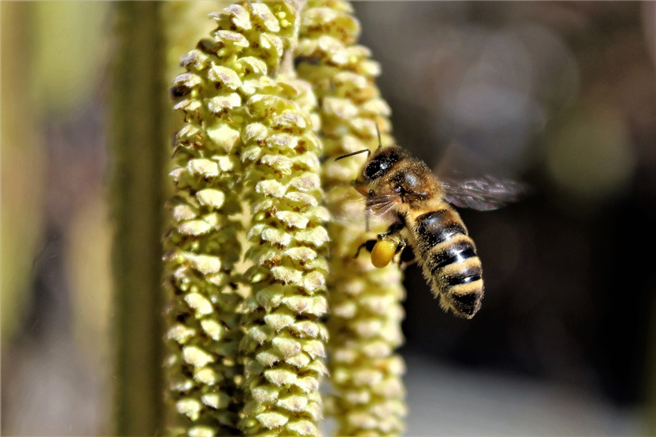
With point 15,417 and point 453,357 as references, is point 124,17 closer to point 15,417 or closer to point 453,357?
point 15,417

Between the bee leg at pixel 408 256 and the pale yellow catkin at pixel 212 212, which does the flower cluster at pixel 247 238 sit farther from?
the bee leg at pixel 408 256

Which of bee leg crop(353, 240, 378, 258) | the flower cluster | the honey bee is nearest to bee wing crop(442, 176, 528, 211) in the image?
the honey bee

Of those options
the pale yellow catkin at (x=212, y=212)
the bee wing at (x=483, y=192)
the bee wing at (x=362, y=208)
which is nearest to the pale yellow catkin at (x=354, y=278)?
the bee wing at (x=362, y=208)

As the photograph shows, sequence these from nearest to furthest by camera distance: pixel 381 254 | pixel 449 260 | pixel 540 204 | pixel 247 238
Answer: pixel 247 238 → pixel 381 254 → pixel 449 260 → pixel 540 204

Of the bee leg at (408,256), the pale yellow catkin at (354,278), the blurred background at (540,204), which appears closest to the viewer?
the pale yellow catkin at (354,278)

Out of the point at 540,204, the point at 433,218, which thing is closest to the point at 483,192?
the point at 433,218

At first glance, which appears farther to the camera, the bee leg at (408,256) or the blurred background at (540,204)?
the blurred background at (540,204)

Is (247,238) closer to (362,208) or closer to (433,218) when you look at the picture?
(362,208)

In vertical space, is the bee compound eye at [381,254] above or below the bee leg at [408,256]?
below
